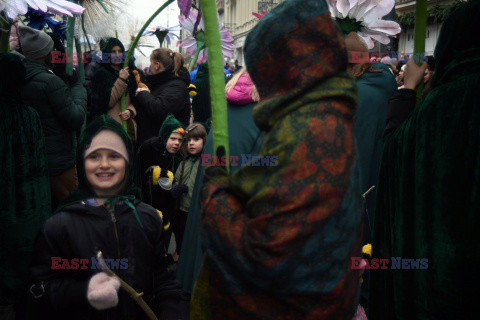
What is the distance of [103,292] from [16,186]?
5.57ft

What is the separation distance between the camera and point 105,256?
1.87m

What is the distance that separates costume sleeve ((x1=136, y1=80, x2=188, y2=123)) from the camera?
4.46 metres

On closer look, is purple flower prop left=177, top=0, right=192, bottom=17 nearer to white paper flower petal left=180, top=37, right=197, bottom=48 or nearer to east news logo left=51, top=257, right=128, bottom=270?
east news logo left=51, top=257, right=128, bottom=270

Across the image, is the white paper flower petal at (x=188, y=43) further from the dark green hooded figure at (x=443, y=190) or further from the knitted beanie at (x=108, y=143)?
the dark green hooded figure at (x=443, y=190)

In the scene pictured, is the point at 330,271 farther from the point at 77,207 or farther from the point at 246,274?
the point at 77,207

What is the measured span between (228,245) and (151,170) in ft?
8.62

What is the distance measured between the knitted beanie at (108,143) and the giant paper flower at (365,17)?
4.29 feet

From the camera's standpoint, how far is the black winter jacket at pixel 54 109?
3406 millimetres

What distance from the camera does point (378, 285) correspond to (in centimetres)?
204

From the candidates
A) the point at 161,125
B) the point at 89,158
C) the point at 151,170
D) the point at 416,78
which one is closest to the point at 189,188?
the point at 151,170

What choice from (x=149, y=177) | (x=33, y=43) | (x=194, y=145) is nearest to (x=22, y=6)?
(x=33, y=43)

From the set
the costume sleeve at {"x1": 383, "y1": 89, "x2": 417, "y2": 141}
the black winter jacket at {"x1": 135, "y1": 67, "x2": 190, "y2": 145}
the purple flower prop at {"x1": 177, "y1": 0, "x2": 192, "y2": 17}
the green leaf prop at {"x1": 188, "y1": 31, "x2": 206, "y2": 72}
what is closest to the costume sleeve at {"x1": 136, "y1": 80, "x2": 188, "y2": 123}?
the black winter jacket at {"x1": 135, "y1": 67, "x2": 190, "y2": 145}

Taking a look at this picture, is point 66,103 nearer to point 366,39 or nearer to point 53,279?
point 53,279

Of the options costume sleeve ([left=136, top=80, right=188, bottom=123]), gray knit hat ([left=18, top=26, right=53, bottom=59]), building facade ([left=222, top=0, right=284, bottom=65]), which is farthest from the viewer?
building facade ([left=222, top=0, right=284, bottom=65])
